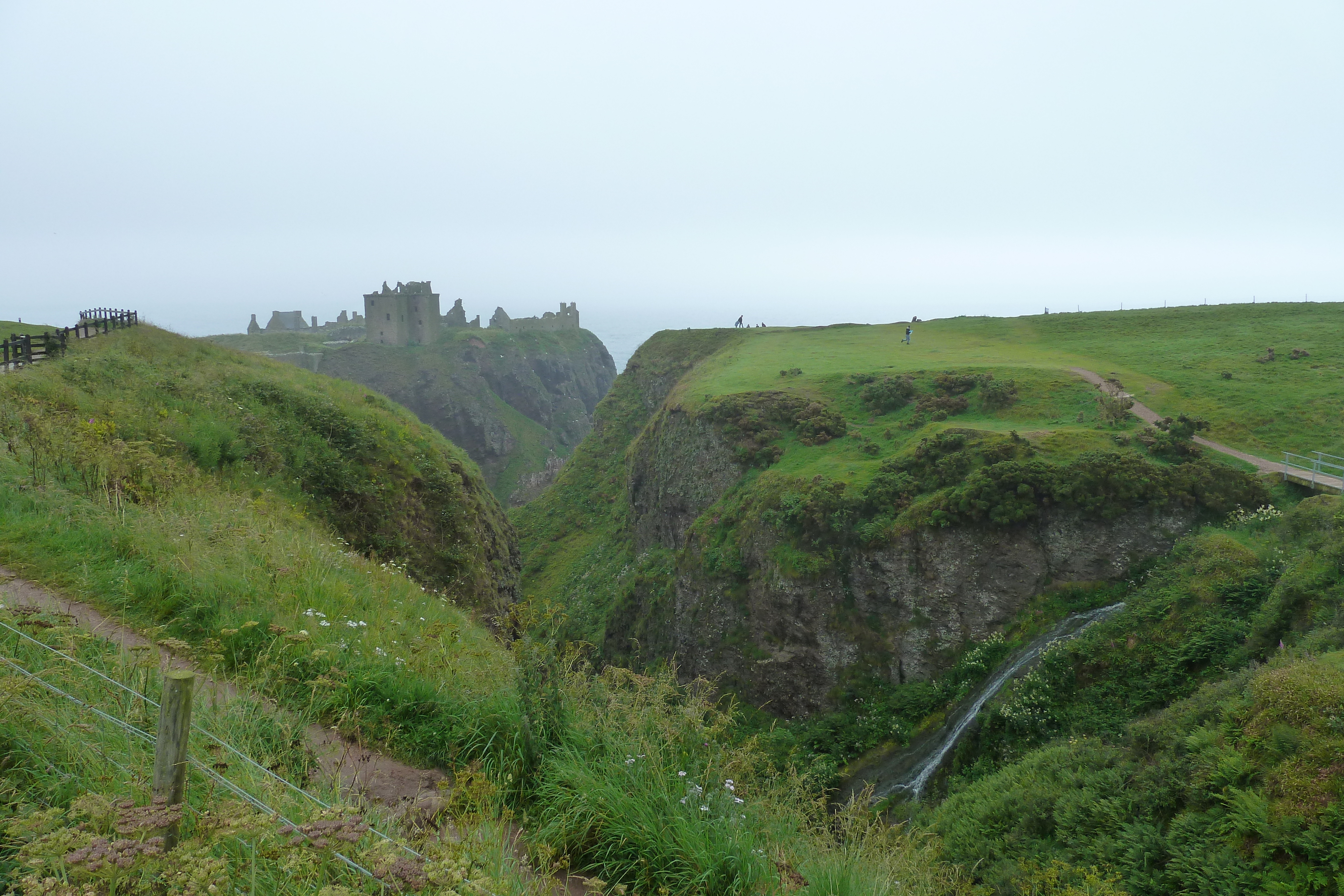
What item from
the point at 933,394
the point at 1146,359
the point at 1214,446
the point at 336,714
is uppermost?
the point at 1146,359

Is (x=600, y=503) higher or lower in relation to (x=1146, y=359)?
lower

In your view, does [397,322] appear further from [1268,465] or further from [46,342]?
[1268,465]

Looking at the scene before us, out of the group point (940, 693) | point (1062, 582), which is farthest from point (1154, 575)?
point (940, 693)

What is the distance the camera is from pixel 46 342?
1930 centimetres

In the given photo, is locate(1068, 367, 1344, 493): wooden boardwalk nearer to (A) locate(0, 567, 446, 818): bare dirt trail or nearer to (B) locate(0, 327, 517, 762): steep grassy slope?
(B) locate(0, 327, 517, 762): steep grassy slope

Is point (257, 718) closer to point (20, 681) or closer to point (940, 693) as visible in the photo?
point (20, 681)

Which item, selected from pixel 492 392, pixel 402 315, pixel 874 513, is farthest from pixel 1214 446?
pixel 402 315

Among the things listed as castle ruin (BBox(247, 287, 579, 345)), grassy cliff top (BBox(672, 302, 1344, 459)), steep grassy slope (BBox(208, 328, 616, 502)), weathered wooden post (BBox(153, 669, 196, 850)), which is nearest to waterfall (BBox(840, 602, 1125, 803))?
grassy cliff top (BBox(672, 302, 1344, 459))

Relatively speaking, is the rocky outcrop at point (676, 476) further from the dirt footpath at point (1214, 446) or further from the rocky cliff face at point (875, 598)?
the dirt footpath at point (1214, 446)

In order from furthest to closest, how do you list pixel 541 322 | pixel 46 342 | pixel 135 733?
pixel 541 322
pixel 46 342
pixel 135 733

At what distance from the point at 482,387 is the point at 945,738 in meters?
75.6

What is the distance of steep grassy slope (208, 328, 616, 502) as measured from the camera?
259 ft

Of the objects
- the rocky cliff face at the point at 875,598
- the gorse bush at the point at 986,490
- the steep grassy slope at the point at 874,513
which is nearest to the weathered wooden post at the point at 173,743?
the rocky cliff face at the point at 875,598

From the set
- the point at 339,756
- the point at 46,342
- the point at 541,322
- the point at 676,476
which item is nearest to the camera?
the point at 339,756
